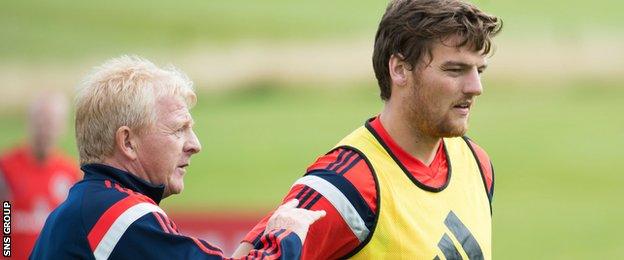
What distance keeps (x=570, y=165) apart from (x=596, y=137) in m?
0.44

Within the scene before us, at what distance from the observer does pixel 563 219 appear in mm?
10344

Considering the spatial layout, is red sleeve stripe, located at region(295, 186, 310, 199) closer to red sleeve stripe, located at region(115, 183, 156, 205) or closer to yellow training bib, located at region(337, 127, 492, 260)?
yellow training bib, located at region(337, 127, 492, 260)

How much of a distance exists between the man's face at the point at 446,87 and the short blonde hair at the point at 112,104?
821 mm

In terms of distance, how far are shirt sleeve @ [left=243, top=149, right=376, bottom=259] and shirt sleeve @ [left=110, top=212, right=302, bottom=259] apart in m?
0.33

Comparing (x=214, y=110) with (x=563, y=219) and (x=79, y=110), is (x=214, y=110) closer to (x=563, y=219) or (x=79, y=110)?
(x=563, y=219)

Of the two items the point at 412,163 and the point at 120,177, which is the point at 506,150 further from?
the point at 120,177

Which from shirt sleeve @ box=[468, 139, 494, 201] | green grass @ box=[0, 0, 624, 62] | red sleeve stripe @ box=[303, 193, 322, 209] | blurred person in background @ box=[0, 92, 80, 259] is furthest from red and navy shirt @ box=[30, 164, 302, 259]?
green grass @ box=[0, 0, 624, 62]

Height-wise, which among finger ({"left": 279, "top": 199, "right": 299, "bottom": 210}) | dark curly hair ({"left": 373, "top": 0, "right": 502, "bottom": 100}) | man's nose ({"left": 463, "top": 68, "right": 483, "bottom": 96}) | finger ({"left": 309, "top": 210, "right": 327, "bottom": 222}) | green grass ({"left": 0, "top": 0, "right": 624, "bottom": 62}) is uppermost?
green grass ({"left": 0, "top": 0, "right": 624, "bottom": 62})

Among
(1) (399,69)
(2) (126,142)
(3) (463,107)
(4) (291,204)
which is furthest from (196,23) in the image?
(2) (126,142)

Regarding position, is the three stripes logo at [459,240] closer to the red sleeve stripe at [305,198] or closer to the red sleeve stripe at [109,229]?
the red sleeve stripe at [305,198]

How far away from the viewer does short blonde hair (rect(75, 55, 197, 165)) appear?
2.94 metres

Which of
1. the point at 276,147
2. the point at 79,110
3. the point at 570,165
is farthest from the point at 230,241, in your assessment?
the point at 79,110

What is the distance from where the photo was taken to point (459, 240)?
3484 millimetres

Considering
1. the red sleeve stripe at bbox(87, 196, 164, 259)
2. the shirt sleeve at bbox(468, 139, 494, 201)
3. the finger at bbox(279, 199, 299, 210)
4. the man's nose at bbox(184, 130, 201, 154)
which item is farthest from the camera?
the shirt sleeve at bbox(468, 139, 494, 201)
